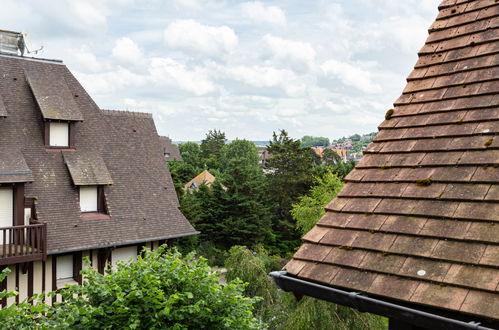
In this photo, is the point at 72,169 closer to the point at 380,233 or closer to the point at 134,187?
the point at 134,187

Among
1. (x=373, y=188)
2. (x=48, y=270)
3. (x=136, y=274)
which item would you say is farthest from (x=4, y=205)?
(x=373, y=188)

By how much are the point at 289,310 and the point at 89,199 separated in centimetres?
793

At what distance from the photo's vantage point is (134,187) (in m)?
15.0

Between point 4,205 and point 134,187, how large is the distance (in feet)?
14.0

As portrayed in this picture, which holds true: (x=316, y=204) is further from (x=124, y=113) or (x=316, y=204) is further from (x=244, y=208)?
(x=124, y=113)

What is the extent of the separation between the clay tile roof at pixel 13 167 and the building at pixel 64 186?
25 mm

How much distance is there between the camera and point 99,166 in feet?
46.3

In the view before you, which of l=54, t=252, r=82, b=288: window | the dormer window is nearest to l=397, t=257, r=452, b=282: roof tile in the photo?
l=54, t=252, r=82, b=288: window

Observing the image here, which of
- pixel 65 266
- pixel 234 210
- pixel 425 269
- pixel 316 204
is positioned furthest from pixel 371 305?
pixel 316 204

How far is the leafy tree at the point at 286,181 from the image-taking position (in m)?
32.4

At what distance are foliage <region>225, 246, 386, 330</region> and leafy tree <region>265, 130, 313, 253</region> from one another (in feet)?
40.1

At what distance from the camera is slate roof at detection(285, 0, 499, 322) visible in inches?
100

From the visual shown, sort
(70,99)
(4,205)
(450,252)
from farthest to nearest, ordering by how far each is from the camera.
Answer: (70,99), (4,205), (450,252)

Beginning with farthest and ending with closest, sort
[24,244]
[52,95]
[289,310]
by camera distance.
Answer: [289,310] → [52,95] → [24,244]
